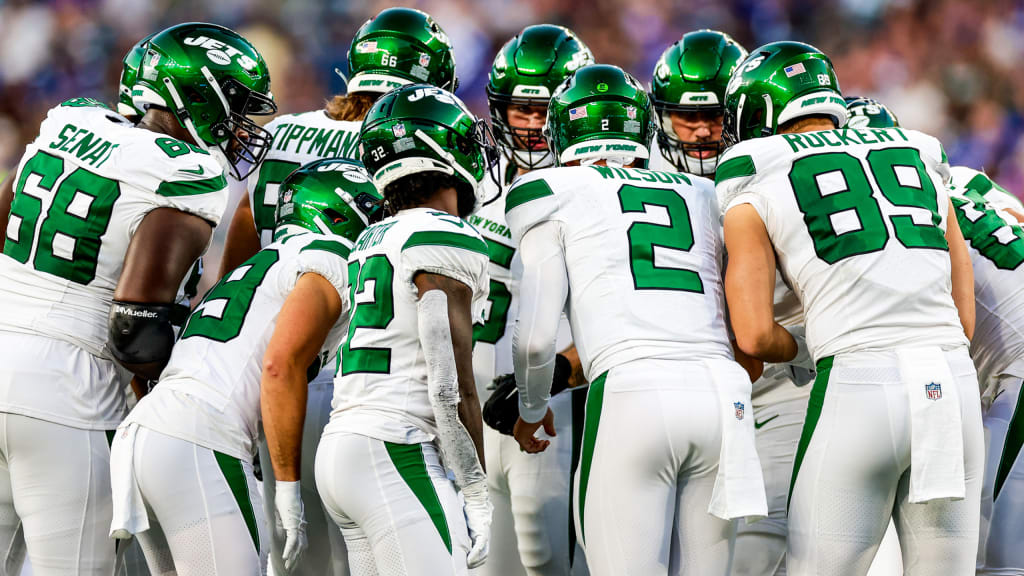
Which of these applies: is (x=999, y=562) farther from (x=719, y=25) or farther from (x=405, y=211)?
(x=719, y=25)

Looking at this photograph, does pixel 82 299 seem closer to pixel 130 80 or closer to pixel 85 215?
pixel 85 215

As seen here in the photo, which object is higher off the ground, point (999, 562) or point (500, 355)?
point (500, 355)

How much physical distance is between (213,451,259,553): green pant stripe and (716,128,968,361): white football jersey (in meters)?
1.80

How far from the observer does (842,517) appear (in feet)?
10.5

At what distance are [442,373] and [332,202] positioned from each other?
1.07m

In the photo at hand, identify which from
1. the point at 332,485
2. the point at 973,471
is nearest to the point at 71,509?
the point at 332,485

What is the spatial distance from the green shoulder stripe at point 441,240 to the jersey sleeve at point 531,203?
39 cm

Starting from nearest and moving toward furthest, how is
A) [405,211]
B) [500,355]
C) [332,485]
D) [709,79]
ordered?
1. [332,485]
2. [405,211]
3. [500,355]
4. [709,79]

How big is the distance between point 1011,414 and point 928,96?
6.18 meters

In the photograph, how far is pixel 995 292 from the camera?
13.3 ft

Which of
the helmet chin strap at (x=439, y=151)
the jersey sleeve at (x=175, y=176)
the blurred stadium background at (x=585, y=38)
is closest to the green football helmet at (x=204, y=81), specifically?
the jersey sleeve at (x=175, y=176)

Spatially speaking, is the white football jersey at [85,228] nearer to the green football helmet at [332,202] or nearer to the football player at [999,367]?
the green football helmet at [332,202]

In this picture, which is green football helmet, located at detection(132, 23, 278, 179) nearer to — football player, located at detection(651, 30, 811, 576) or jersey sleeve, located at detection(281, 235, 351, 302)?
jersey sleeve, located at detection(281, 235, 351, 302)

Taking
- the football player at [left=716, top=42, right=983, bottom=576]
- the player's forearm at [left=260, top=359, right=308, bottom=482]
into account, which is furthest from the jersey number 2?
the player's forearm at [left=260, top=359, right=308, bottom=482]
